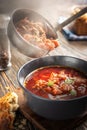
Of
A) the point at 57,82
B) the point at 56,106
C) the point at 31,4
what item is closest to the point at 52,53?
the point at 57,82

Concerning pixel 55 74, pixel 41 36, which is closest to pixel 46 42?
pixel 41 36

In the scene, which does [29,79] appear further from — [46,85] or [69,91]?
[69,91]

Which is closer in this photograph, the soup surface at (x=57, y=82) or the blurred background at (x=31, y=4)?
the soup surface at (x=57, y=82)

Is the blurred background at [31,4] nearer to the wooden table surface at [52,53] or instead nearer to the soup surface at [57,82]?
the wooden table surface at [52,53]

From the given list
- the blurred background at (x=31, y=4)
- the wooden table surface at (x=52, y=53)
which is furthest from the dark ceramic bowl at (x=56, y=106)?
the blurred background at (x=31, y=4)

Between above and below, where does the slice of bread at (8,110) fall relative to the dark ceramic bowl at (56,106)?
below

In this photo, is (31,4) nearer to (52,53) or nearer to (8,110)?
(52,53)

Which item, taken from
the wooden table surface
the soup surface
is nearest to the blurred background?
the wooden table surface
